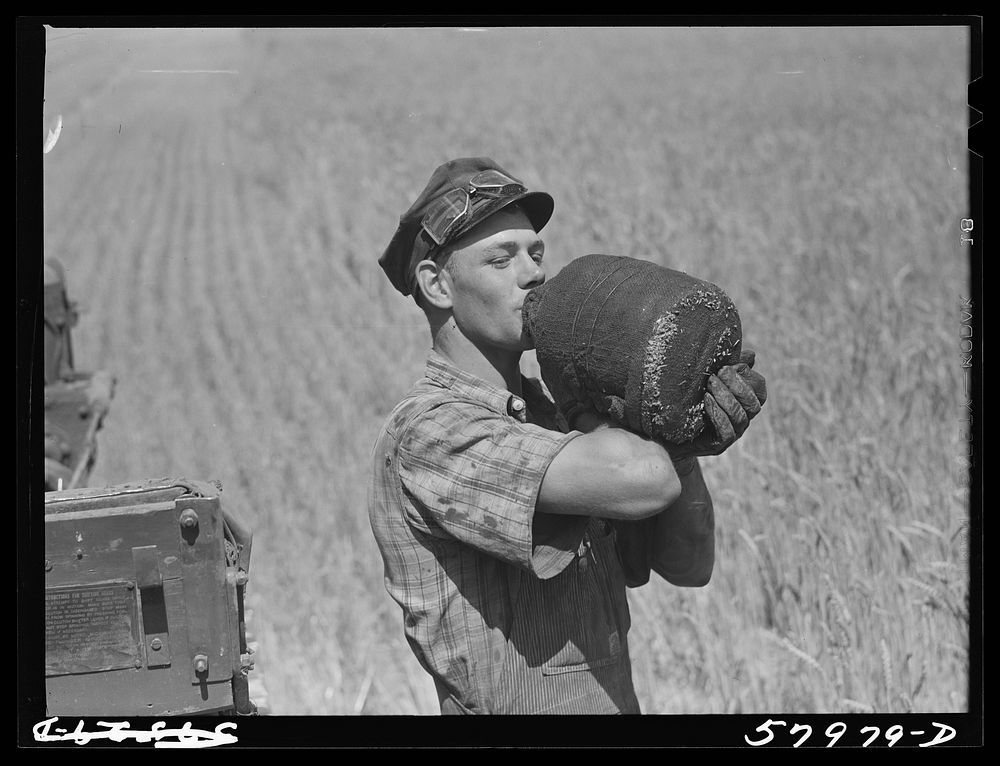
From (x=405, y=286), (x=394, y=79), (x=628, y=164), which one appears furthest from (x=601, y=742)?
(x=394, y=79)

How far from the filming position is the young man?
1938mm

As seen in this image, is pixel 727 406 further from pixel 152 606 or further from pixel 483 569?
pixel 152 606

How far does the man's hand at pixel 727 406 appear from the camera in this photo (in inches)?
71.2

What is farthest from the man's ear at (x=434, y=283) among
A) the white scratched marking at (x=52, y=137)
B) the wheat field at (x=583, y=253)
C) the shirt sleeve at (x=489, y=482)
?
the wheat field at (x=583, y=253)

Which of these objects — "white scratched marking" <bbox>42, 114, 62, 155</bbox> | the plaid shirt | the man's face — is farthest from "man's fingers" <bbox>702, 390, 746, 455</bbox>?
"white scratched marking" <bbox>42, 114, 62, 155</bbox>

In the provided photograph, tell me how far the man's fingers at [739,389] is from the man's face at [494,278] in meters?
0.43

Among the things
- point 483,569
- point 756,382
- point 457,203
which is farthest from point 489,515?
point 457,203

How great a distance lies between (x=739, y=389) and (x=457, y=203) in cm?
68

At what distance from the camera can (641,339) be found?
5.87ft

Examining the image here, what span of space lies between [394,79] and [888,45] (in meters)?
2.84

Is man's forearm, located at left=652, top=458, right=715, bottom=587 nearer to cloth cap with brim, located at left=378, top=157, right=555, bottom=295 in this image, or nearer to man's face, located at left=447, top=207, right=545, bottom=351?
man's face, located at left=447, top=207, right=545, bottom=351

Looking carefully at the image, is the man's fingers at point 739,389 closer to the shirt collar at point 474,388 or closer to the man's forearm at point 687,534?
the man's forearm at point 687,534

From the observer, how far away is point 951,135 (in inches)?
232

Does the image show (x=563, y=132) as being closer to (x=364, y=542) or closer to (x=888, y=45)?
(x=888, y=45)
